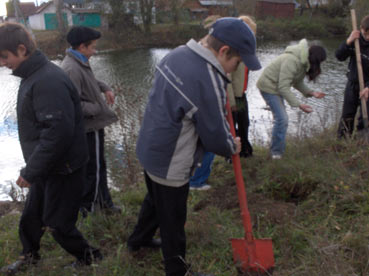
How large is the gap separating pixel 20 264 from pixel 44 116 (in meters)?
1.35

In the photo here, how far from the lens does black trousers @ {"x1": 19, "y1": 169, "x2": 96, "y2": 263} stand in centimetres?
243

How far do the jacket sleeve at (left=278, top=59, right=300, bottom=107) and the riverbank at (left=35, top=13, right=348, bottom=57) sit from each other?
2292 cm

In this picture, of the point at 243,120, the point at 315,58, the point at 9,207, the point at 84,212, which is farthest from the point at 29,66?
the point at 9,207

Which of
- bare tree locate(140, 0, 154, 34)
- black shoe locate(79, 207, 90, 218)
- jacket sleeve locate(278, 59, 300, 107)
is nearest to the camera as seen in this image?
black shoe locate(79, 207, 90, 218)

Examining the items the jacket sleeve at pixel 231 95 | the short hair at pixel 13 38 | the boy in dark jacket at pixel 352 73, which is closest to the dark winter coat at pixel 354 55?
the boy in dark jacket at pixel 352 73

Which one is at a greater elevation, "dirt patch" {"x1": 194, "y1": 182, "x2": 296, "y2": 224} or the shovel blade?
the shovel blade

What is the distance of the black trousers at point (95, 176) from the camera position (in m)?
3.29

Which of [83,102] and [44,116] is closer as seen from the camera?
[44,116]

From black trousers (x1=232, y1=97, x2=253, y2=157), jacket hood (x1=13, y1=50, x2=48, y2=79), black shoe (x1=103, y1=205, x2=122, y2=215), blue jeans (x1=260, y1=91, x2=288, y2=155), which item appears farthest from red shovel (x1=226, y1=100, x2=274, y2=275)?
blue jeans (x1=260, y1=91, x2=288, y2=155)

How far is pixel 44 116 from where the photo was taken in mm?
2156

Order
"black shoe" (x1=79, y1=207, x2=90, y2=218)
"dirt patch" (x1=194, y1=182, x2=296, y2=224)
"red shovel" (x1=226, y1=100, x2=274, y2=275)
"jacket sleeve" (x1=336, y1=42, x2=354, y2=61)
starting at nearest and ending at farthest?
"red shovel" (x1=226, y1=100, x2=274, y2=275)
"dirt patch" (x1=194, y1=182, x2=296, y2=224)
"black shoe" (x1=79, y1=207, x2=90, y2=218)
"jacket sleeve" (x1=336, y1=42, x2=354, y2=61)

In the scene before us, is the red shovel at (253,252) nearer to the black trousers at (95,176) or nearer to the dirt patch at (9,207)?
the black trousers at (95,176)

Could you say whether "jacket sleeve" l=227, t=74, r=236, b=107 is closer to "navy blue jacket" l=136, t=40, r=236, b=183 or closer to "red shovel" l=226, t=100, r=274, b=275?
"red shovel" l=226, t=100, r=274, b=275

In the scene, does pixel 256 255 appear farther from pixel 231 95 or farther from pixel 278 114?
pixel 278 114
